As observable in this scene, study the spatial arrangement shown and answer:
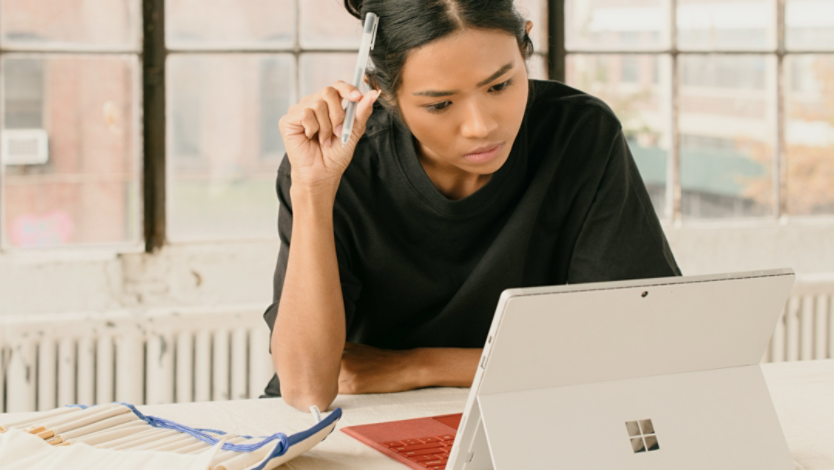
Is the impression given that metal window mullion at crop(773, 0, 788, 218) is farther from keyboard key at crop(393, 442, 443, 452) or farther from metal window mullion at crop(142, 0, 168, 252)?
keyboard key at crop(393, 442, 443, 452)

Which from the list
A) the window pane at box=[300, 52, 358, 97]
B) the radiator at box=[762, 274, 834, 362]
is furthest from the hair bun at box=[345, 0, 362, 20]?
the radiator at box=[762, 274, 834, 362]

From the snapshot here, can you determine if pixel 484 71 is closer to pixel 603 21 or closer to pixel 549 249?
pixel 549 249

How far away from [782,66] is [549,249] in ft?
5.95

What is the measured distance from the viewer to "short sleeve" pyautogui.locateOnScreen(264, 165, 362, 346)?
1.24m

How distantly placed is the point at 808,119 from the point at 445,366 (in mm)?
2114

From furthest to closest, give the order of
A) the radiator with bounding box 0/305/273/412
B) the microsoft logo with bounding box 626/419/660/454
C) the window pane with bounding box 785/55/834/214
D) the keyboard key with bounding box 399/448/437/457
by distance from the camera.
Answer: the window pane with bounding box 785/55/834/214 → the radiator with bounding box 0/305/273/412 → the keyboard key with bounding box 399/448/437/457 → the microsoft logo with bounding box 626/419/660/454

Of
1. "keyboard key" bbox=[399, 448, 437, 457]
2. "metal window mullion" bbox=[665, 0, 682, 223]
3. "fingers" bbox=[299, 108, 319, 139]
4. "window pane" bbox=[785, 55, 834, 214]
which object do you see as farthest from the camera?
"window pane" bbox=[785, 55, 834, 214]

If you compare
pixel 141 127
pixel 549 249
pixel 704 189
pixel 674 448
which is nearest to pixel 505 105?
pixel 549 249

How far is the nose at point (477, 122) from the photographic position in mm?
1053

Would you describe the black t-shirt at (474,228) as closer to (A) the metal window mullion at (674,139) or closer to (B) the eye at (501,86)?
(B) the eye at (501,86)

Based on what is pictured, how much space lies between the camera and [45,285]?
2.12 metres

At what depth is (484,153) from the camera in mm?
1110

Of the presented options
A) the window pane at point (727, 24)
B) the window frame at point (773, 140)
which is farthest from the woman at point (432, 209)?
the window pane at point (727, 24)

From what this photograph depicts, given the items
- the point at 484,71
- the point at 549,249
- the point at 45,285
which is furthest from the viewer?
the point at 45,285
